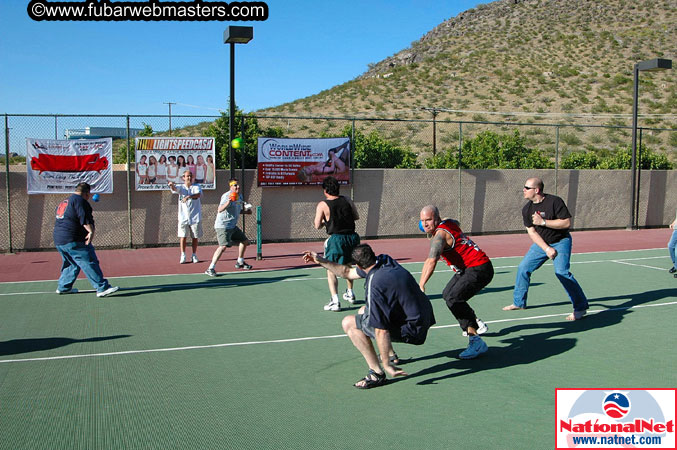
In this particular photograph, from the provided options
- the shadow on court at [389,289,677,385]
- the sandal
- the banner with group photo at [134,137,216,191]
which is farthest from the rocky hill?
the sandal

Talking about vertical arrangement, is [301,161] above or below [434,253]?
above

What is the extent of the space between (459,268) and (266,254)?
927cm

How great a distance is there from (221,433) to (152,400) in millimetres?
1066

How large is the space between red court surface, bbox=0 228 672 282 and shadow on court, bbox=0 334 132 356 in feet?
17.0

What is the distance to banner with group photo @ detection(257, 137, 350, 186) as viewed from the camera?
1812 cm

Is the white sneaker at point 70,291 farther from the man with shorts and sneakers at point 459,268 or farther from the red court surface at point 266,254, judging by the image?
the man with shorts and sneakers at point 459,268

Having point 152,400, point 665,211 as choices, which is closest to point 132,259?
point 152,400

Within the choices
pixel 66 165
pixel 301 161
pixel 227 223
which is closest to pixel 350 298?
pixel 227 223

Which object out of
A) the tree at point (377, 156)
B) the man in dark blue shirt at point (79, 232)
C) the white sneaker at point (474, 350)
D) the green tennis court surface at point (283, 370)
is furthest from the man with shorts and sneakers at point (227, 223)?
the tree at point (377, 156)

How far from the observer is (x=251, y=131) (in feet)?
94.8

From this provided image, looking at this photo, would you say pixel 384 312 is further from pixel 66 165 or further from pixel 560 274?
pixel 66 165

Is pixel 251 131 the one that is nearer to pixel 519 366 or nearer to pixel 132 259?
pixel 132 259

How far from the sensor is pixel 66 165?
53.8 ft

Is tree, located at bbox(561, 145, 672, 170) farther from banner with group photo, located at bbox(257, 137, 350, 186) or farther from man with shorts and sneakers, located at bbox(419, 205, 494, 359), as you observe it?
man with shorts and sneakers, located at bbox(419, 205, 494, 359)
